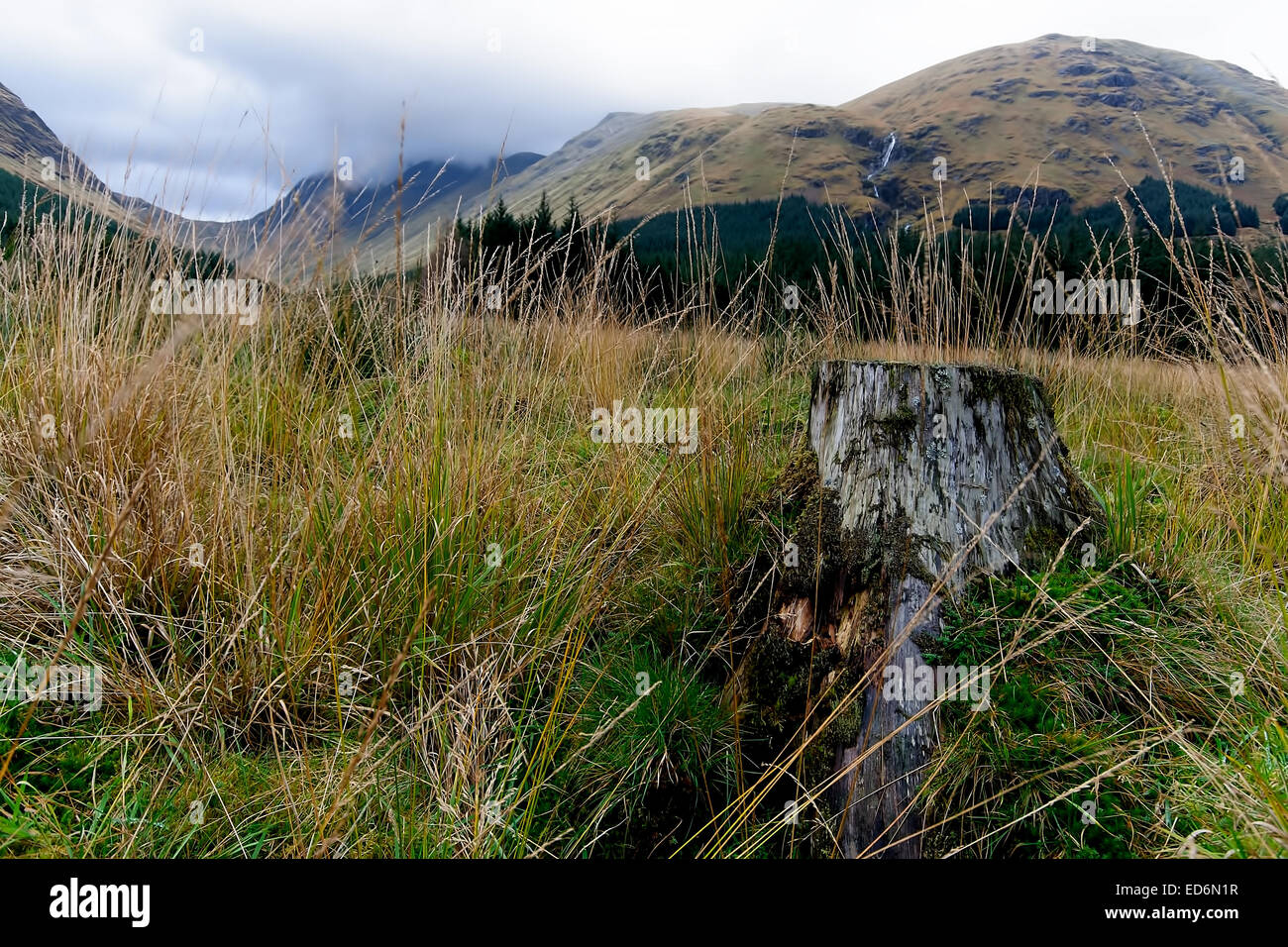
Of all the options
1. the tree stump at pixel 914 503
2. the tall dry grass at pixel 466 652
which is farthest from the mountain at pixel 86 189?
the tree stump at pixel 914 503

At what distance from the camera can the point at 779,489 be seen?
2174mm

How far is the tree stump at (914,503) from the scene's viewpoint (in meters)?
1.70

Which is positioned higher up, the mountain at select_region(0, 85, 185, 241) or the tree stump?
the mountain at select_region(0, 85, 185, 241)

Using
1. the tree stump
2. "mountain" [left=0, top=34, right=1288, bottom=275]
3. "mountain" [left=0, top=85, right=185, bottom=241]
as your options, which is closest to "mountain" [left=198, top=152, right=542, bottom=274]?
"mountain" [left=0, top=85, right=185, bottom=241]

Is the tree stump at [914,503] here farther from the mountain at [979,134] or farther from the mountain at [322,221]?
the mountain at [979,134]

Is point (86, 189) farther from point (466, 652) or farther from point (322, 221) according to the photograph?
point (466, 652)

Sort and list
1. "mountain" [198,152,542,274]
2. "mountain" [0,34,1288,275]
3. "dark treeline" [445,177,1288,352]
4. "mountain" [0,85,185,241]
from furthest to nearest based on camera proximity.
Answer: "mountain" [0,34,1288,275]
"dark treeline" [445,177,1288,352]
"mountain" [0,85,185,241]
"mountain" [198,152,542,274]

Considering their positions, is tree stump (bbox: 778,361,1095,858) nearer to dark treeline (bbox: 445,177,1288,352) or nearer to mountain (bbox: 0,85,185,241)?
dark treeline (bbox: 445,177,1288,352)

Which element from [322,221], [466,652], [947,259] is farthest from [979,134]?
[466,652]

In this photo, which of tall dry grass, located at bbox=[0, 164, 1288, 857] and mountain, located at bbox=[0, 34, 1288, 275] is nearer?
tall dry grass, located at bbox=[0, 164, 1288, 857]

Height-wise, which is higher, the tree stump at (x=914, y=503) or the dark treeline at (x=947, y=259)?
the dark treeline at (x=947, y=259)

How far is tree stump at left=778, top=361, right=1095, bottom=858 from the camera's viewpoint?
5.56 ft
